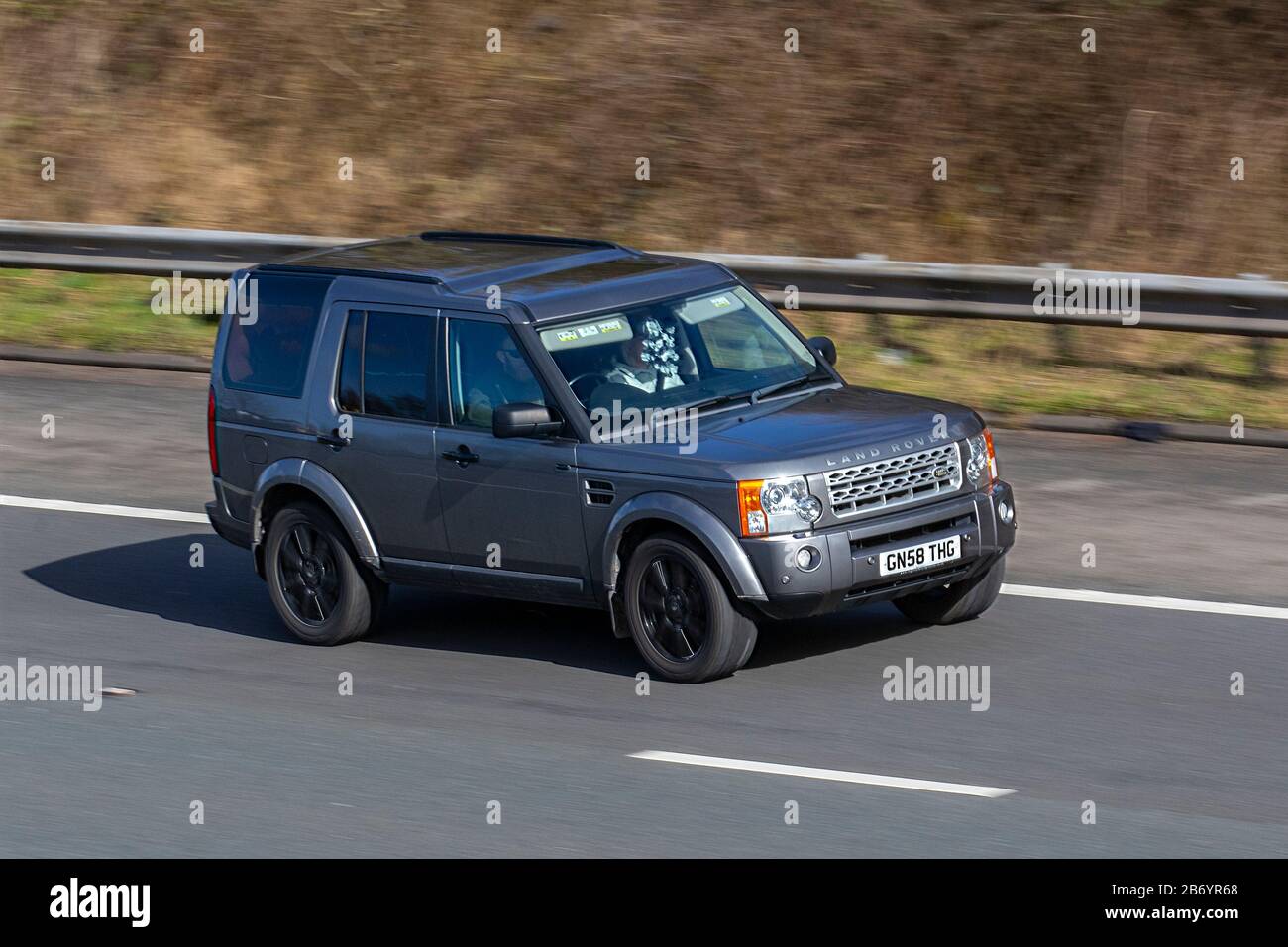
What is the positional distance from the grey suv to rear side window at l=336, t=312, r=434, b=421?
0.04 feet

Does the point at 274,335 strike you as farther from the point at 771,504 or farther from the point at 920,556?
the point at 920,556

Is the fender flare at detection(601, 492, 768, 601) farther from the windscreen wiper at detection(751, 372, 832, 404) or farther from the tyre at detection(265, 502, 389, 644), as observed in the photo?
the tyre at detection(265, 502, 389, 644)

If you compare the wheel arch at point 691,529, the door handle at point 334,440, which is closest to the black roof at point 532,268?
the door handle at point 334,440

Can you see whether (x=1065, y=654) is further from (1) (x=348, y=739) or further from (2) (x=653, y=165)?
(2) (x=653, y=165)

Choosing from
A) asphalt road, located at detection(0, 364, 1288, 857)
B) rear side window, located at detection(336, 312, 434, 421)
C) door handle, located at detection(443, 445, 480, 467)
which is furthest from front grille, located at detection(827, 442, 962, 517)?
rear side window, located at detection(336, 312, 434, 421)

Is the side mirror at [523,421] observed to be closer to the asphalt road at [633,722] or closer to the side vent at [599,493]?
the side vent at [599,493]

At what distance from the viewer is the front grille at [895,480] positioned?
27.3 feet

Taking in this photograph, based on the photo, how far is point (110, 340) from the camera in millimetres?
17109

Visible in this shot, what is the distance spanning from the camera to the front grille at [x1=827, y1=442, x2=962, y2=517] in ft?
27.3

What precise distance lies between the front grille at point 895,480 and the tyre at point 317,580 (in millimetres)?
2521

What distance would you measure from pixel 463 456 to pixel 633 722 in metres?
1.61

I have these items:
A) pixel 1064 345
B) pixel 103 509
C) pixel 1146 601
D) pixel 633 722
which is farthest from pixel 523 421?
pixel 1064 345

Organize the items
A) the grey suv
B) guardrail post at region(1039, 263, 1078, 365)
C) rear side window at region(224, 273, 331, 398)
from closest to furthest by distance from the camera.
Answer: the grey suv, rear side window at region(224, 273, 331, 398), guardrail post at region(1039, 263, 1078, 365)

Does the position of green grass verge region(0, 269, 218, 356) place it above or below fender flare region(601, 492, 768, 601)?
above
